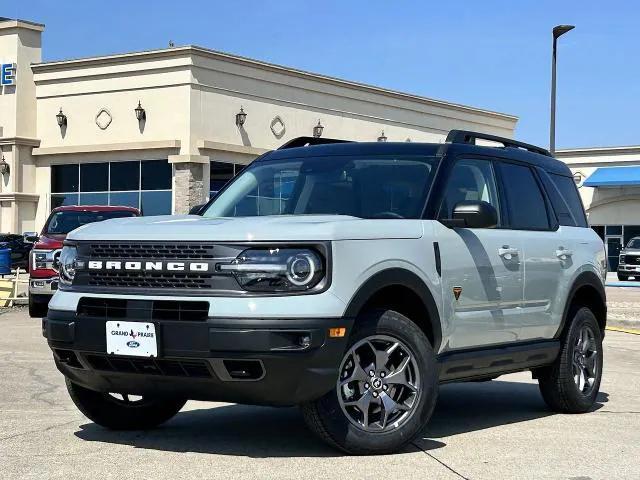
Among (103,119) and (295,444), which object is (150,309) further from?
(103,119)

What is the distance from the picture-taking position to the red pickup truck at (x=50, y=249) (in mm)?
16672

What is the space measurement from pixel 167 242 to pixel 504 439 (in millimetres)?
2501

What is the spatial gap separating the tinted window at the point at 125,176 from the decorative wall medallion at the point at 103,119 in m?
1.43

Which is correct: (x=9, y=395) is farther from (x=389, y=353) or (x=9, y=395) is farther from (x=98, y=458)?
(x=389, y=353)

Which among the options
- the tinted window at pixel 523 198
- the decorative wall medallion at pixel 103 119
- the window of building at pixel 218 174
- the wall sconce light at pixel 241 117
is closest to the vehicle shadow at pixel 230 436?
the tinted window at pixel 523 198

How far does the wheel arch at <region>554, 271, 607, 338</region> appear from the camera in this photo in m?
7.92

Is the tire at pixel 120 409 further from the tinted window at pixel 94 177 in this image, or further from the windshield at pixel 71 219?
the tinted window at pixel 94 177

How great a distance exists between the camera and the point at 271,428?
6980 mm

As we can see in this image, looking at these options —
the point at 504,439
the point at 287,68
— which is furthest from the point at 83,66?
the point at 504,439

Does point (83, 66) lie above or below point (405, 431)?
above

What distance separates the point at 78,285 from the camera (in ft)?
20.1

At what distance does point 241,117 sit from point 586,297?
30.5 metres

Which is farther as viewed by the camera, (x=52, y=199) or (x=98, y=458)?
(x=52, y=199)

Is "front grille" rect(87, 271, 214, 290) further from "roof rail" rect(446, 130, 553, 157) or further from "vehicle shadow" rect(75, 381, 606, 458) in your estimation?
"roof rail" rect(446, 130, 553, 157)
